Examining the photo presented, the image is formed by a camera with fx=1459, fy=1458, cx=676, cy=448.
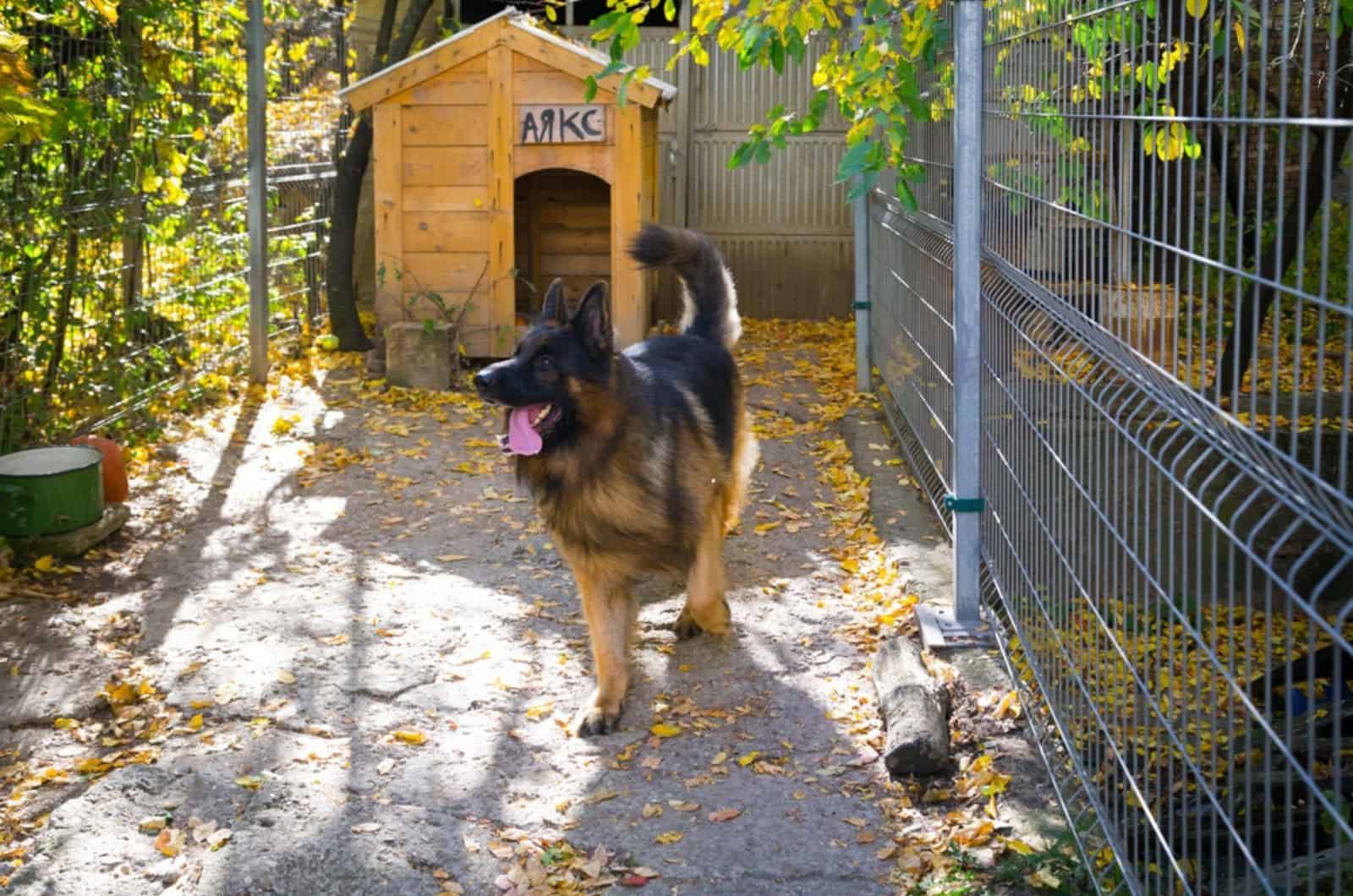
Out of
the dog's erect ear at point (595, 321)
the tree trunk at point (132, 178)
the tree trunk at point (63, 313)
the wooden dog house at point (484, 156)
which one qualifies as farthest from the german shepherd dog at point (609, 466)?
the wooden dog house at point (484, 156)

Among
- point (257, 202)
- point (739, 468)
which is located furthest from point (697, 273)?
point (257, 202)

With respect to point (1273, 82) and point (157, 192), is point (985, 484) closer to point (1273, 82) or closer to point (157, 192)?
point (1273, 82)

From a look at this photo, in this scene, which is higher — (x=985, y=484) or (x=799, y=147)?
(x=799, y=147)

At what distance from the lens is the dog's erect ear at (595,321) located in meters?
4.46

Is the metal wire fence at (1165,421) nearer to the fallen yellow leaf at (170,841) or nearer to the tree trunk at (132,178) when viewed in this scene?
the fallen yellow leaf at (170,841)

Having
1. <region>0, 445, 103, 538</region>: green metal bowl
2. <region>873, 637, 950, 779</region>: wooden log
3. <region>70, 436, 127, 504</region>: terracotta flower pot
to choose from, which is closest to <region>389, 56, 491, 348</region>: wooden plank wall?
<region>70, 436, 127, 504</region>: terracotta flower pot

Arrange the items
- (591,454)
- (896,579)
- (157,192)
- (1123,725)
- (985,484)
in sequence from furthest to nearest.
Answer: (157,192) → (896,579) → (985,484) → (591,454) → (1123,725)

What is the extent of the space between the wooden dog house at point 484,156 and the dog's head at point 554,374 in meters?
5.08

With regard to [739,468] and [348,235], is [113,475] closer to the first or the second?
[739,468]

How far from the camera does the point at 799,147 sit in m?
12.2

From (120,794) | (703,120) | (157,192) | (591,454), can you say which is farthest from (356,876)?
(703,120)

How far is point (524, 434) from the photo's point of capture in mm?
4520

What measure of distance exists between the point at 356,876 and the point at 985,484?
8.01ft

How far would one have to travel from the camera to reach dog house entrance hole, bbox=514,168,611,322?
1141cm
